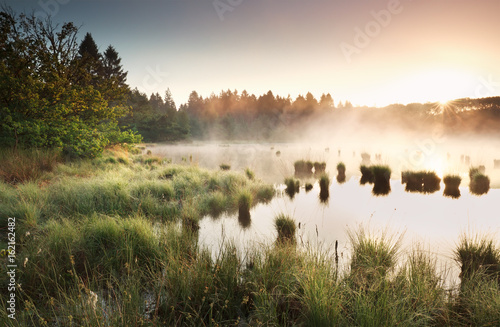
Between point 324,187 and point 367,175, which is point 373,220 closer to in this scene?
point 324,187

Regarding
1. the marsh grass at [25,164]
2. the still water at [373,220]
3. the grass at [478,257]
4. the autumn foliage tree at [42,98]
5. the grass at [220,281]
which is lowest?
the still water at [373,220]

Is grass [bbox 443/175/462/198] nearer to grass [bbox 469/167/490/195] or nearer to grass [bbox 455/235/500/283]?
grass [bbox 469/167/490/195]

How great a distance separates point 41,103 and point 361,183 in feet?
49.7

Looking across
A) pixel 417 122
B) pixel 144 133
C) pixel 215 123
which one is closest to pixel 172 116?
pixel 144 133

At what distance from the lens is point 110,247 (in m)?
3.74

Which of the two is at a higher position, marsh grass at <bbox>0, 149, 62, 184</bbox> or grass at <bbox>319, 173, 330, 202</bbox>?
marsh grass at <bbox>0, 149, 62, 184</bbox>

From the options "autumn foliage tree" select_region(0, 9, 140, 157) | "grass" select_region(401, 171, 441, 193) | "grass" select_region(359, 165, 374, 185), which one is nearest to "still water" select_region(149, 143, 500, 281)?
"grass" select_region(401, 171, 441, 193)

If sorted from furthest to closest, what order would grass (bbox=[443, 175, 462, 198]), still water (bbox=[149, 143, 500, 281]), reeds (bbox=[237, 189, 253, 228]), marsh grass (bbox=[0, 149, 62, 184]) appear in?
grass (bbox=[443, 175, 462, 198]) < marsh grass (bbox=[0, 149, 62, 184]) < reeds (bbox=[237, 189, 253, 228]) < still water (bbox=[149, 143, 500, 281])

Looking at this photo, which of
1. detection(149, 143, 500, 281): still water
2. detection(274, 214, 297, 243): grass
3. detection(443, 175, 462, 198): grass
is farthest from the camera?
detection(443, 175, 462, 198): grass

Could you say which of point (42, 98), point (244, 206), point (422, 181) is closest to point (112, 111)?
point (42, 98)

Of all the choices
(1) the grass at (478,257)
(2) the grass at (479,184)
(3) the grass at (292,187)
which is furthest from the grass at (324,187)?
(2) the grass at (479,184)

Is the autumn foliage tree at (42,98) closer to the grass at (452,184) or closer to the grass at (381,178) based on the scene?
the grass at (381,178)

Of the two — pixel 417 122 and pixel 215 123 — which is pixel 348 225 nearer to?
pixel 215 123

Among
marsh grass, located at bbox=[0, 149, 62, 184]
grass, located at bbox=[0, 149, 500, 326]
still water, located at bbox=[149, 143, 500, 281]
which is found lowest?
still water, located at bbox=[149, 143, 500, 281]
